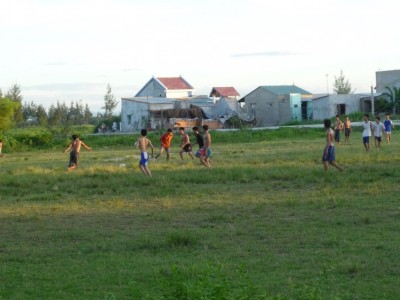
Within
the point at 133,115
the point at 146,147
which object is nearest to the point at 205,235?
the point at 146,147

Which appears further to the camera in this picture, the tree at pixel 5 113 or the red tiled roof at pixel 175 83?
the red tiled roof at pixel 175 83

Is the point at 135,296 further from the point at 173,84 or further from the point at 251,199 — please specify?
the point at 173,84

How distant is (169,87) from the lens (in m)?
104

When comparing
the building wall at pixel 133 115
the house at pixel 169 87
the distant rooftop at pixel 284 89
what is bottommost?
the building wall at pixel 133 115

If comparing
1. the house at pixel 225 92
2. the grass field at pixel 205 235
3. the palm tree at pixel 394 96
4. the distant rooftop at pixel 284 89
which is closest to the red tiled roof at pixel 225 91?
the house at pixel 225 92

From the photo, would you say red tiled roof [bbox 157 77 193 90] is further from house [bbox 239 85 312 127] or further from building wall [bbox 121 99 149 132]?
house [bbox 239 85 312 127]

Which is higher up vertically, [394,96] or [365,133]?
[394,96]

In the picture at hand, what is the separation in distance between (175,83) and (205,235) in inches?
3676

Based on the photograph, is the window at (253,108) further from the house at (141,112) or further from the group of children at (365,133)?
the group of children at (365,133)

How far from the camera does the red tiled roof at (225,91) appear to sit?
106 meters

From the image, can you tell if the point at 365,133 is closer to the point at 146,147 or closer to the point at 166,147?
the point at 166,147

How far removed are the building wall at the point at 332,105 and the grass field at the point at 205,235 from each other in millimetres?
56511

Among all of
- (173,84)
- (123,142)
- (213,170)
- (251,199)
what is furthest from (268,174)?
(173,84)

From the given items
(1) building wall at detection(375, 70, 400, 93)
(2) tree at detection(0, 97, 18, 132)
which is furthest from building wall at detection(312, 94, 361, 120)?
(2) tree at detection(0, 97, 18, 132)
